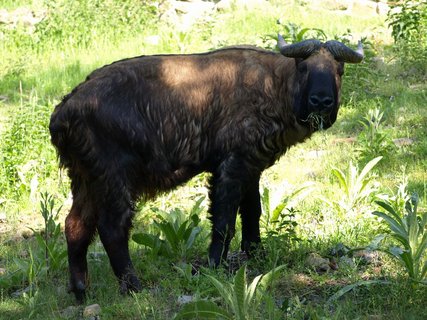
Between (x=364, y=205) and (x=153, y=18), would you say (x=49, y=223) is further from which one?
(x=153, y=18)

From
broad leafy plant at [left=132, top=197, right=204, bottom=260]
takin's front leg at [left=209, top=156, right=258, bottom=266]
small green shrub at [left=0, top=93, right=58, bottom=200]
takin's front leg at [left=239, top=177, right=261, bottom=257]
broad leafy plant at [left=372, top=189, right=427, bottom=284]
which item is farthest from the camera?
small green shrub at [left=0, top=93, right=58, bottom=200]

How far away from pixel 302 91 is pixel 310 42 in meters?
0.38

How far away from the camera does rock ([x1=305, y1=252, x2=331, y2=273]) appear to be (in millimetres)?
6230

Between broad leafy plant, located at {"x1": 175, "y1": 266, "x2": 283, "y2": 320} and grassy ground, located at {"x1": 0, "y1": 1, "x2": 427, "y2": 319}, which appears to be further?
grassy ground, located at {"x1": 0, "y1": 1, "x2": 427, "y2": 319}

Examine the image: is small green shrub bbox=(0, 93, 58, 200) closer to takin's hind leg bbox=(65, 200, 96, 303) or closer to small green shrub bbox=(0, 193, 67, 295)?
small green shrub bbox=(0, 193, 67, 295)

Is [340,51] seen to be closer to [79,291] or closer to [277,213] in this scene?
[277,213]

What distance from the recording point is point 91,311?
5.68 meters

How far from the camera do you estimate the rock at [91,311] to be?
5645 mm

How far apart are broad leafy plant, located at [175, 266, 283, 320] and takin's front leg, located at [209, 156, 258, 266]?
1266 millimetres

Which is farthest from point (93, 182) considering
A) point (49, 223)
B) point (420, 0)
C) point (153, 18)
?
point (153, 18)

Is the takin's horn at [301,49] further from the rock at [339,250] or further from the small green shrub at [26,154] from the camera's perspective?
the small green shrub at [26,154]

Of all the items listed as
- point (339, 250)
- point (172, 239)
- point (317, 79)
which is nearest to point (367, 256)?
point (339, 250)

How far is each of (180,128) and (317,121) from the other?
1.01 metres

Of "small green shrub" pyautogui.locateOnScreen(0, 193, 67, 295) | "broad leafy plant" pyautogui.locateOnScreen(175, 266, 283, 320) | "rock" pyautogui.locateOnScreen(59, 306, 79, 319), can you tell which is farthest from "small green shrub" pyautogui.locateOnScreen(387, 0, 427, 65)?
"broad leafy plant" pyautogui.locateOnScreen(175, 266, 283, 320)
